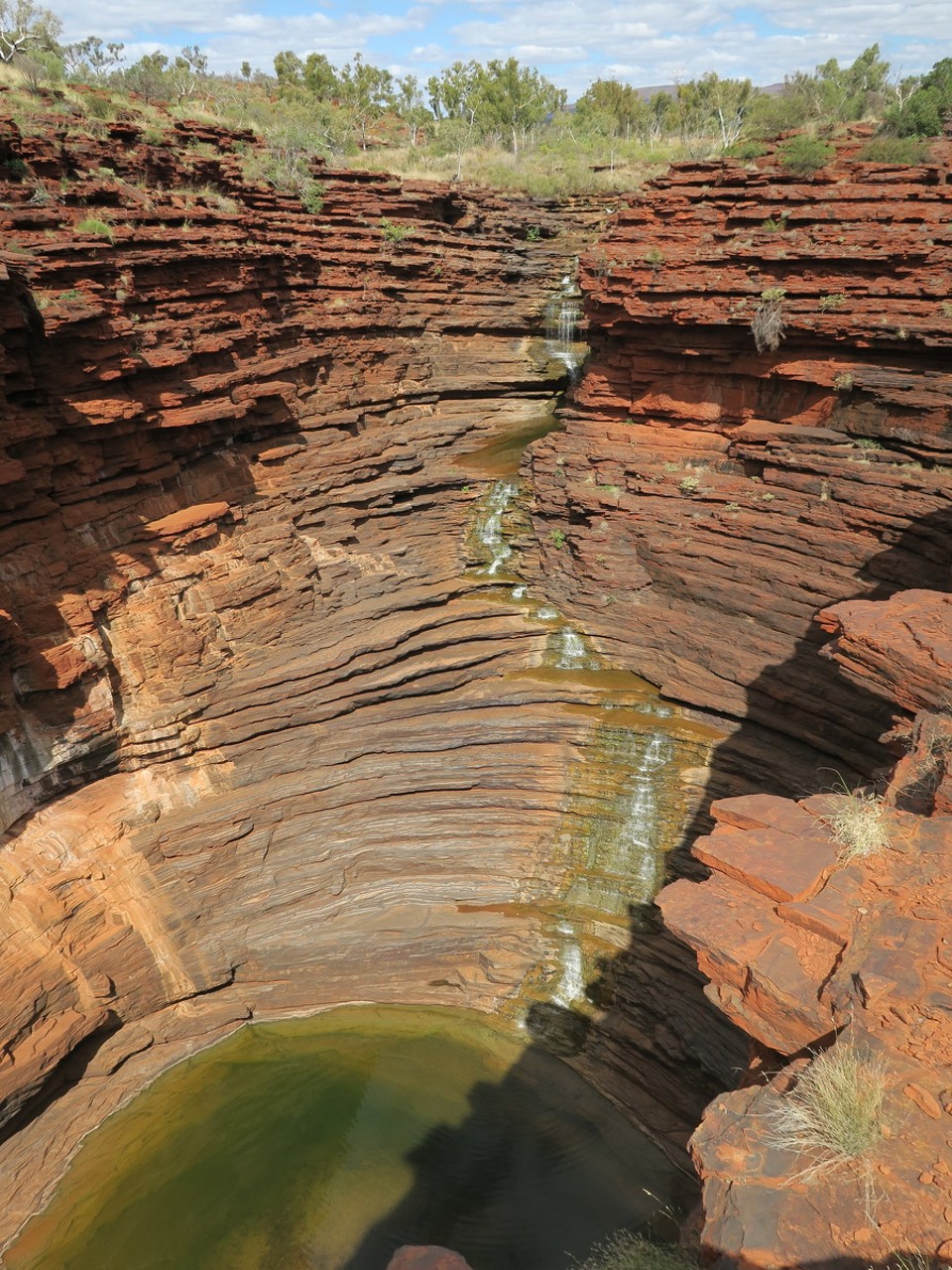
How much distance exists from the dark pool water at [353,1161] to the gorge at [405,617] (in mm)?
499

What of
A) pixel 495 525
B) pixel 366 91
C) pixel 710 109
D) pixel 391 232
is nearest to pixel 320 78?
pixel 366 91

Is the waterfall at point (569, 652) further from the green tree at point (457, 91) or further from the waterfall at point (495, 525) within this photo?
the green tree at point (457, 91)

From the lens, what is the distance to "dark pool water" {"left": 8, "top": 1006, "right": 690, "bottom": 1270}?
9.19 m

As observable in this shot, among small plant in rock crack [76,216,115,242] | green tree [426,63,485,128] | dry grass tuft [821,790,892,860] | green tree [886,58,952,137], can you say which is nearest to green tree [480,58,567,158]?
green tree [426,63,485,128]

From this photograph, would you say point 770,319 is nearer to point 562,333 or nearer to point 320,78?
point 562,333

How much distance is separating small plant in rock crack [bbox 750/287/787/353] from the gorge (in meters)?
0.15

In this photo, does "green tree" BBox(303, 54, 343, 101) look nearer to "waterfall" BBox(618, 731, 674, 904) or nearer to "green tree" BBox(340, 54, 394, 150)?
"green tree" BBox(340, 54, 394, 150)

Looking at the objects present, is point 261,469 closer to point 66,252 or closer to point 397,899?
point 66,252

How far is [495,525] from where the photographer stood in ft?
53.1

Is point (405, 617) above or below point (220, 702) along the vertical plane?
above

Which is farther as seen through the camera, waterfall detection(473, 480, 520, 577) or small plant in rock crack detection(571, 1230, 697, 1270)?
waterfall detection(473, 480, 520, 577)

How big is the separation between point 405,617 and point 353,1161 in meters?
8.31

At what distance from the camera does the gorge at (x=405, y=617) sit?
1055 centimetres

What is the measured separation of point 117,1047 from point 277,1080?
2473 mm
